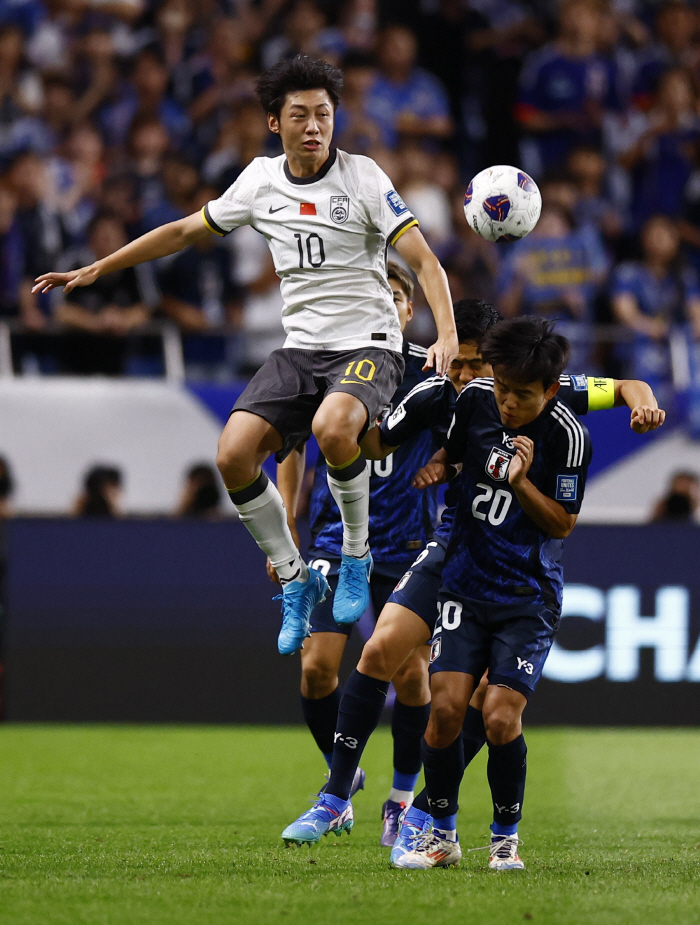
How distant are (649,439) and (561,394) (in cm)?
620

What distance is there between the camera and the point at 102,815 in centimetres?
646

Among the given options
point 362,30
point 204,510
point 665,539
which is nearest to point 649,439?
point 665,539

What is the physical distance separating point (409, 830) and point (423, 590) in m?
0.94

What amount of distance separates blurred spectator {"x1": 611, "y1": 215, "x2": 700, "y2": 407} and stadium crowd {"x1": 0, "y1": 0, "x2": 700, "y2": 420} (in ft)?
0.07

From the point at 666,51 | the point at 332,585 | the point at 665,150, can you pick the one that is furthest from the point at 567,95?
the point at 332,585

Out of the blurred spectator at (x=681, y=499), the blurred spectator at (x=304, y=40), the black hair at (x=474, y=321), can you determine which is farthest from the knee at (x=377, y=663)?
the blurred spectator at (x=304, y=40)

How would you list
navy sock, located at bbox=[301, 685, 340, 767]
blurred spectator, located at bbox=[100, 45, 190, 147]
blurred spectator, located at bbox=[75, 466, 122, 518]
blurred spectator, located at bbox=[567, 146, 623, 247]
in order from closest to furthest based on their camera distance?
navy sock, located at bbox=[301, 685, 340, 767] → blurred spectator, located at bbox=[75, 466, 122, 518] → blurred spectator, located at bbox=[567, 146, 623, 247] → blurred spectator, located at bbox=[100, 45, 190, 147]

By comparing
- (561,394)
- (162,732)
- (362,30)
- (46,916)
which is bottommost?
(162,732)

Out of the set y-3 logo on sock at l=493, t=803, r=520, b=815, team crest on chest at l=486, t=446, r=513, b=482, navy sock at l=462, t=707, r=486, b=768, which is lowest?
y-3 logo on sock at l=493, t=803, r=520, b=815

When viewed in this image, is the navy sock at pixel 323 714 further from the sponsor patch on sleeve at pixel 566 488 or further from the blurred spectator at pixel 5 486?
the blurred spectator at pixel 5 486

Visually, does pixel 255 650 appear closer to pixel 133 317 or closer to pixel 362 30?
pixel 133 317

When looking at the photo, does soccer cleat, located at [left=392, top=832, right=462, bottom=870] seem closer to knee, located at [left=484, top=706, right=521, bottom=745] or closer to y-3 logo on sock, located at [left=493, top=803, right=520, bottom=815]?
y-3 logo on sock, located at [left=493, top=803, right=520, bottom=815]

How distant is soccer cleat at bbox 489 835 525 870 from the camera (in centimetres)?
489


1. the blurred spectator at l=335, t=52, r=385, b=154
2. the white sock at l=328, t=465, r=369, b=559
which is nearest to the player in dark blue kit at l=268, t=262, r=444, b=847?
the white sock at l=328, t=465, r=369, b=559
